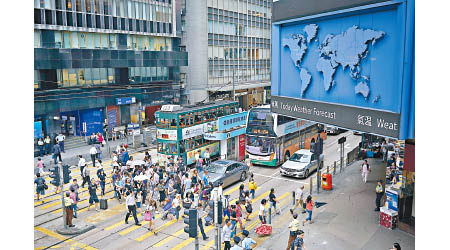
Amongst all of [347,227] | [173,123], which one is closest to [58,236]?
[173,123]

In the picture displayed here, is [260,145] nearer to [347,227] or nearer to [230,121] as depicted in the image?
[230,121]

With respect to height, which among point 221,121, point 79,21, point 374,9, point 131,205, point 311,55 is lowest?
point 131,205

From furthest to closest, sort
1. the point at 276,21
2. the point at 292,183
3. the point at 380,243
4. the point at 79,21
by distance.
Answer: the point at 79,21 → the point at 292,183 → the point at 276,21 → the point at 380,243

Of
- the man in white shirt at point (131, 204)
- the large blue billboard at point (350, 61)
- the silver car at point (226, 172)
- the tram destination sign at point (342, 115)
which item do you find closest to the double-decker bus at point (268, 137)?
the silver car at point (226, 172)

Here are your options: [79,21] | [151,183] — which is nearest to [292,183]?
[151,183]

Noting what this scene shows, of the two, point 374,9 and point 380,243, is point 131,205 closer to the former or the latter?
point 380,243

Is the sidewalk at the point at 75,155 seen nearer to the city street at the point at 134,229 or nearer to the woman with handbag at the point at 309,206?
the city street at the point at 134,229

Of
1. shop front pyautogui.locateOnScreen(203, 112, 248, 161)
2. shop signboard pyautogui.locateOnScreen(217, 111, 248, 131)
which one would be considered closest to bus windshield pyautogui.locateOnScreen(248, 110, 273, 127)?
shop signboard pyautogui.locateOnScreen(217, 111, 248, 131)

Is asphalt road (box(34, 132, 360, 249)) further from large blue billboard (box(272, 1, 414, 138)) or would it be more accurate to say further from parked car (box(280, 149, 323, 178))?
large blue billboard (box(272, 1, 414, 138))
